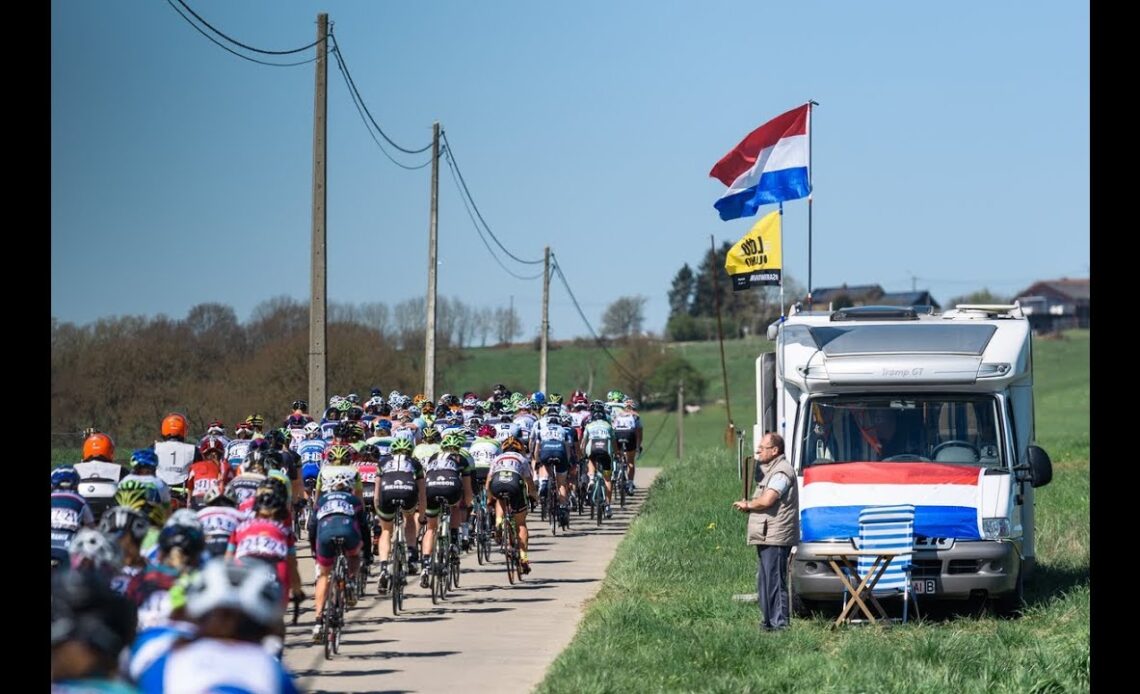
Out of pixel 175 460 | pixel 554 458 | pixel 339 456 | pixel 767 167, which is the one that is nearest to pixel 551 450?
pixel 554 458

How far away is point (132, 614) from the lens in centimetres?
540

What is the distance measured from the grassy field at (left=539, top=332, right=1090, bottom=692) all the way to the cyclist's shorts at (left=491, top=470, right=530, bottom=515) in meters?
1.40

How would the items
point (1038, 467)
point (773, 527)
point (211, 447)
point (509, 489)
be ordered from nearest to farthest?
point (773, 527)
point (1038, 467)
point (211, 447)
point (509, 489)

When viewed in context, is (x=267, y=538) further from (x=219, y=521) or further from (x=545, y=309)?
(x=545, y=309)

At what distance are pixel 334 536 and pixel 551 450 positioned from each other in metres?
11.1

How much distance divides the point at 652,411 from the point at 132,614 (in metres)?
89.5

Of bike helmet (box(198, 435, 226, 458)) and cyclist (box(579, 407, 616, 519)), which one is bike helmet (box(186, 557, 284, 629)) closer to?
bike helmet (box(198, 435, 226, 458))

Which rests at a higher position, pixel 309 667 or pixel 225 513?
pixel 225 513

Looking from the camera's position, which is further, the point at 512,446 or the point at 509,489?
the point at 512,446

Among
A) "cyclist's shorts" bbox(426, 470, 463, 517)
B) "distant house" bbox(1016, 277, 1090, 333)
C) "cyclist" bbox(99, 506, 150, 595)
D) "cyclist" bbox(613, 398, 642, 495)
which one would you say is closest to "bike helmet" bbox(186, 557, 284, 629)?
"cyclist" bbox(99, 506, 150, 595)

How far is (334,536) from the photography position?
13523 mm

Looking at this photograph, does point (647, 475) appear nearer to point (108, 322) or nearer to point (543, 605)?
point (108, 322)

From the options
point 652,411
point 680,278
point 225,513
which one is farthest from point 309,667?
point 680,278

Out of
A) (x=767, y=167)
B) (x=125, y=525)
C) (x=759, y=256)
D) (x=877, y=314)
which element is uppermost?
(x=767, y=167)
